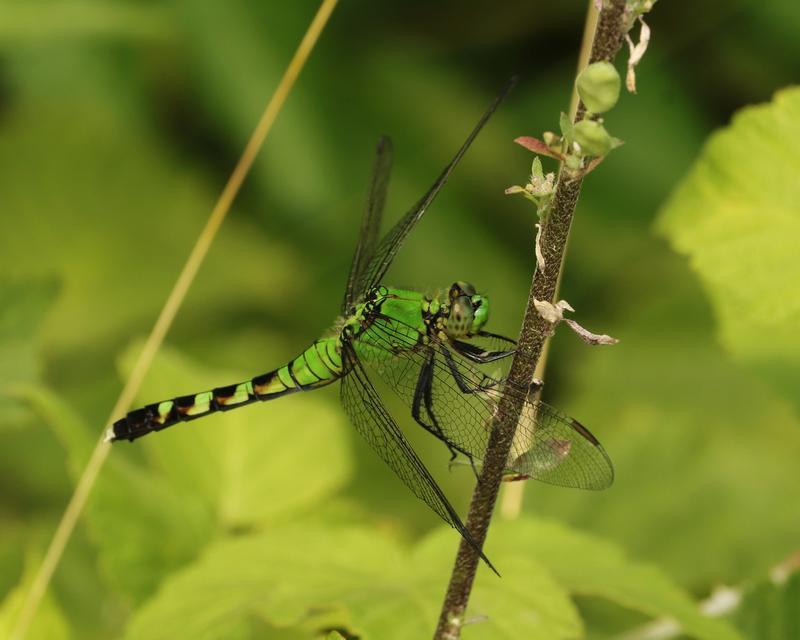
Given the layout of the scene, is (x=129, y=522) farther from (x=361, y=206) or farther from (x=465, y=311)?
(x=361, y=206)

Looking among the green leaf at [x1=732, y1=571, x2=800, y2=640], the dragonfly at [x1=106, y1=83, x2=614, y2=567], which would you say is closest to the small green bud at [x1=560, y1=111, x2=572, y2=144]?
the dragonfly at [x1=106, y1=83, x2=614, y2=567]

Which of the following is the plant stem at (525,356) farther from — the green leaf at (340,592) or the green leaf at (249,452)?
the green leaf at (249,452)

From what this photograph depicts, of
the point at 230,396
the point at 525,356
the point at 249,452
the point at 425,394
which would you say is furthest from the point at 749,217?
the point at 249,452

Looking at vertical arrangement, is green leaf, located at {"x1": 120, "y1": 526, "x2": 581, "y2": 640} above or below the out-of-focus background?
below

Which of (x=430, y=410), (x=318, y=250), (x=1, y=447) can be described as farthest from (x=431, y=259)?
(x=430, y=410)

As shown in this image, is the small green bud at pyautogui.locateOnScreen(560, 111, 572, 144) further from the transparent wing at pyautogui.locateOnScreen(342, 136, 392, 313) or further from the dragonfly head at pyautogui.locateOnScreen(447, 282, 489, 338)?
the transparent wing at pyautogui.locateOnScreen(342, 136, 392, 313)

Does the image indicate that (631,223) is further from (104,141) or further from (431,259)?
(104,141)
